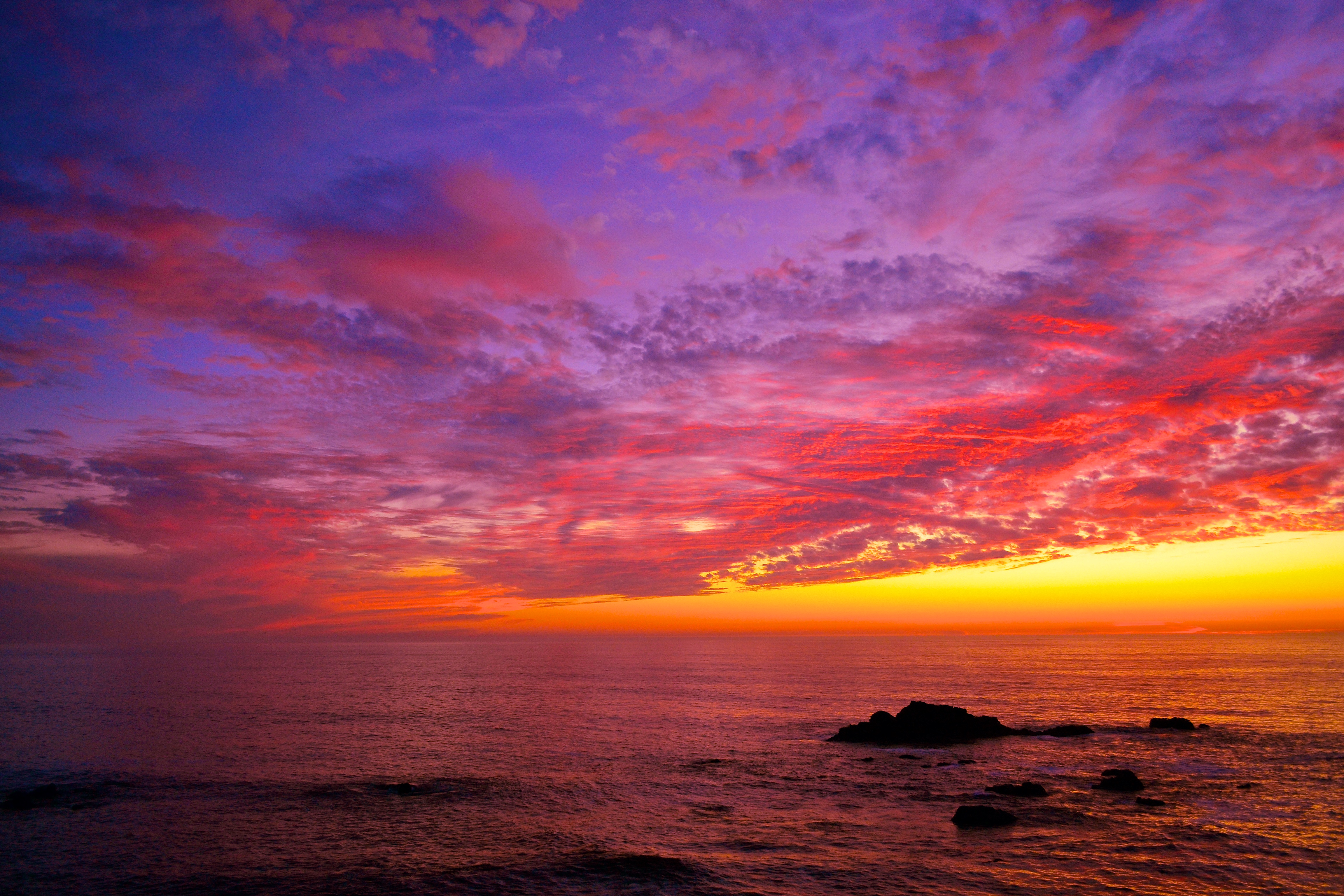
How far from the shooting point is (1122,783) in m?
41.5

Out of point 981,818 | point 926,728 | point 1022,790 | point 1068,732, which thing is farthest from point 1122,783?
point 1068,732

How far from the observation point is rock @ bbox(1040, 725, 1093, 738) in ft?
196

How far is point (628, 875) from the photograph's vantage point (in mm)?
29953

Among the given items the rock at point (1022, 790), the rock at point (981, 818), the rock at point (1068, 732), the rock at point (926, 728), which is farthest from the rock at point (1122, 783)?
the rock at point (1068, 732)

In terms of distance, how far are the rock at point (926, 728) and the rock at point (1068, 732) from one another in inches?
92.8

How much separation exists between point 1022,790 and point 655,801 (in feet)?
72.2

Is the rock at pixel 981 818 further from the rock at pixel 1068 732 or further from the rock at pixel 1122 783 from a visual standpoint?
the rock at pixel 1068 732

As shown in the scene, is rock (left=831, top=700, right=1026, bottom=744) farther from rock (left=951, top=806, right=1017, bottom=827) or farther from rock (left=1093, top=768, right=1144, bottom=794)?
rock (left=951, top=806, right=1017, bottom=827)

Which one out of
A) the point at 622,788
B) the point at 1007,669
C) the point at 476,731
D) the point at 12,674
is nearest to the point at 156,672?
the point at 12,674

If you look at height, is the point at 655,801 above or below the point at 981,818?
below

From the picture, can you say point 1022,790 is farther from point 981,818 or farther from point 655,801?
point 655,801

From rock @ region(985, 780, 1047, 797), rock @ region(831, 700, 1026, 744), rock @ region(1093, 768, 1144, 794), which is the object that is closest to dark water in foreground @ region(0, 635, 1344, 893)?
rock @ region(985, 780, 1047, 797)

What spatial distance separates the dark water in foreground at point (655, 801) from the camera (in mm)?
29562

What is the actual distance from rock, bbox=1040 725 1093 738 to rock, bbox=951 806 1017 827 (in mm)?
29134
